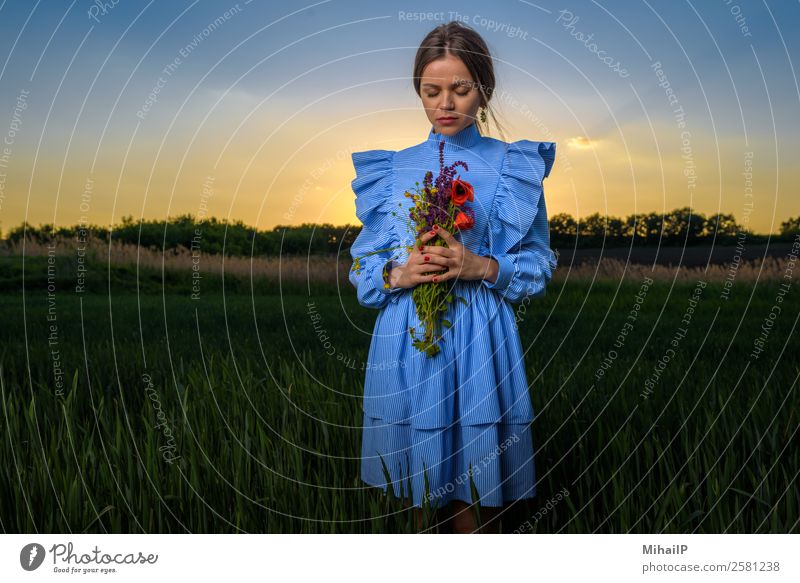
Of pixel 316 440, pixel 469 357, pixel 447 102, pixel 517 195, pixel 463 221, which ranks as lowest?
pixel 316 440

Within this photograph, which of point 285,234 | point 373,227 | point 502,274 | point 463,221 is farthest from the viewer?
point 285,234

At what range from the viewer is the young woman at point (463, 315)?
2.56 meters

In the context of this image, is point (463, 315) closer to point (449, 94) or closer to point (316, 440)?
point (449, 94)

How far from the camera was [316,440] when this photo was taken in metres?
3.56

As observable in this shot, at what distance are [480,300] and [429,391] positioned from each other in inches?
14.6

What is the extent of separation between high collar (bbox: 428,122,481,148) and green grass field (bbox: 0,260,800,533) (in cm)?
117

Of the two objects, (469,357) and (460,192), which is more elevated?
(460,192)

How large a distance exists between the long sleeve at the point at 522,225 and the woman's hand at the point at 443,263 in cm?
7

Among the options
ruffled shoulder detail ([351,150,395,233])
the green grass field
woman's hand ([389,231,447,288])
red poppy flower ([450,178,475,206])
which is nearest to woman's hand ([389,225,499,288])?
woman's hand ([389,231,447,288])

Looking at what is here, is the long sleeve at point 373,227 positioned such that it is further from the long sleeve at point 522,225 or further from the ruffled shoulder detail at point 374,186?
the long sleeve at point 522,225

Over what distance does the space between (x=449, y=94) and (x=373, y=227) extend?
591 mm

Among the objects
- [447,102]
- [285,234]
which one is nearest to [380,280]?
[447,102]
